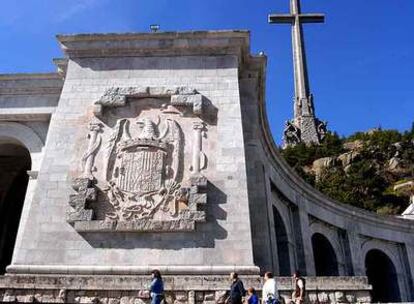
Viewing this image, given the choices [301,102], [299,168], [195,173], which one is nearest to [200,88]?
[195,173]

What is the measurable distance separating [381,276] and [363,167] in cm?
3391

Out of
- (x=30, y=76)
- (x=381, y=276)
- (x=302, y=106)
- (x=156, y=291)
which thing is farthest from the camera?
(x=302, y=106)

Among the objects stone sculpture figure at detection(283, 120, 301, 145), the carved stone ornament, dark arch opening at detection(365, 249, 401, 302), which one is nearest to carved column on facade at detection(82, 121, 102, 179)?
the carved stone ornament

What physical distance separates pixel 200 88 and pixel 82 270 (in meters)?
6.33

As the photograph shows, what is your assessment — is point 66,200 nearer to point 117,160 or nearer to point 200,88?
point 117,160

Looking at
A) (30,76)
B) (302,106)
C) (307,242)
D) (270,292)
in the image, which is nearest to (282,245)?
(307,242)

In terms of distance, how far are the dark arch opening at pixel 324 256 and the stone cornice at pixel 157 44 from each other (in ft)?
32.9

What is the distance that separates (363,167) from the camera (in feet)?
181

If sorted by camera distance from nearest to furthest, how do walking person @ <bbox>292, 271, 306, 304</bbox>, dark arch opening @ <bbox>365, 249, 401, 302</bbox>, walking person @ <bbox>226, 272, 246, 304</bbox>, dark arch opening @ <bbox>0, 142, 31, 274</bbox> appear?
walking person @ <bbox>226, 272, 246, 304</bbox> → walking person @ <bbox>292, 271, 306, 304</bbox> → dark arch opening @ <bbox>0, 142, 31, 274</bbox> → dark arch opening @ <bbox>365, 249, 401, 302</bbox>

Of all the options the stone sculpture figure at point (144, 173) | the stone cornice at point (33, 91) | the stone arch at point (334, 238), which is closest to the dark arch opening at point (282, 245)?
the stone arch at point (334, 238)

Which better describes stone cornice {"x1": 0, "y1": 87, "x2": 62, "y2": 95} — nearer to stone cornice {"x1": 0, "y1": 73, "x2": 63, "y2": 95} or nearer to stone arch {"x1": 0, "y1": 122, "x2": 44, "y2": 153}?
stone cornice {"x1": 0, "y1": 73, "x2": 63, "y2": 95}

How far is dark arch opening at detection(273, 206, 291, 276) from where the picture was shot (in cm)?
1606

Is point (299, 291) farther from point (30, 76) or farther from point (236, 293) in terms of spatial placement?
point (30, 76)

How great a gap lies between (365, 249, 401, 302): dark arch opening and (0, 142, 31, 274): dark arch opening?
54.8 ft
